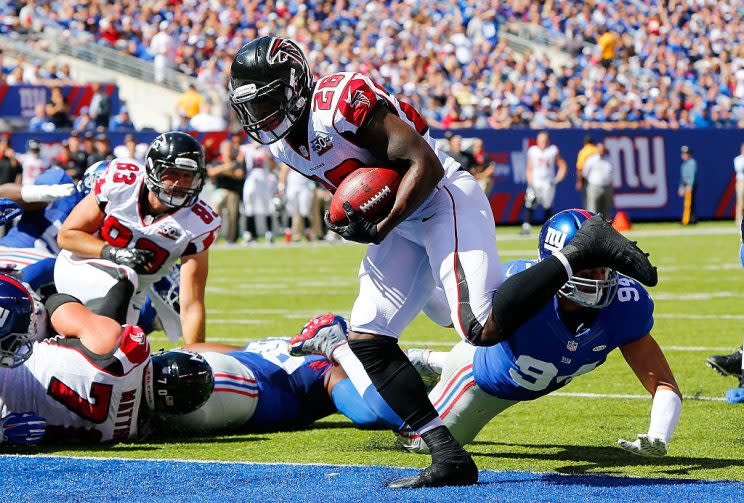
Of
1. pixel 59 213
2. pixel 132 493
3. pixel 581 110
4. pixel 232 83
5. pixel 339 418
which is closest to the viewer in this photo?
pixel 132 493

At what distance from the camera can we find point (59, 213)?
7301 millimetres

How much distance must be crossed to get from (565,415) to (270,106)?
235 centimetres

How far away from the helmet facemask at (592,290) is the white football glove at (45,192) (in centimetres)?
339

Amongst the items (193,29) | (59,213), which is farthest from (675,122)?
(59,213)

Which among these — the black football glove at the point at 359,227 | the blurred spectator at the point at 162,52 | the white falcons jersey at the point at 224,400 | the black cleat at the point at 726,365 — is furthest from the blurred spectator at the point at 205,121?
the black football glove at the point at 359,227

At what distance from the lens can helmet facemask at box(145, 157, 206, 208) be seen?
612 centimetres

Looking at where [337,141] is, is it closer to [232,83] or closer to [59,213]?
[232,83]

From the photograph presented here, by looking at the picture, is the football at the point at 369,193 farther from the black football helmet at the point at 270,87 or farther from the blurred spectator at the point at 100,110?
the blurred spectator at the point at 100,110

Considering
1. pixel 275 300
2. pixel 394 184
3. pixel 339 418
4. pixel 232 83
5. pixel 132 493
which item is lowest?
pixel 275 300

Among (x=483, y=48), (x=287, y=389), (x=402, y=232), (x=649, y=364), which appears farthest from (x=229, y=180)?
(x=649, y=364)

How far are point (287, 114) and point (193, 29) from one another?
20.5 meters

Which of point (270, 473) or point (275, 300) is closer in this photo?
point (270, 473)

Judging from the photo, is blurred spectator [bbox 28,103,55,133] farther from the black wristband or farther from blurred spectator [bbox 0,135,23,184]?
the black wristband

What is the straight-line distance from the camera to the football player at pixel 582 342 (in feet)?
13.8
